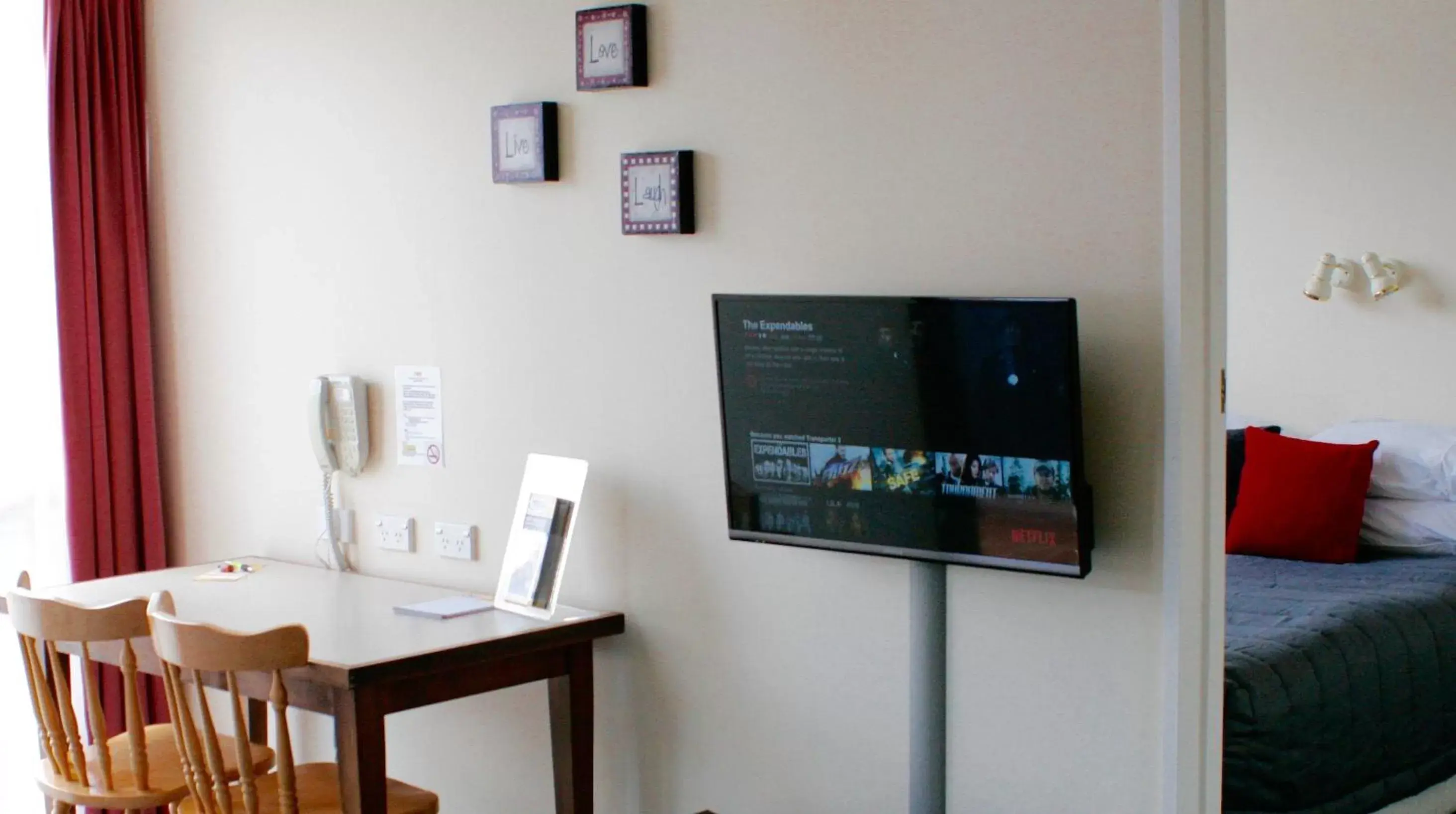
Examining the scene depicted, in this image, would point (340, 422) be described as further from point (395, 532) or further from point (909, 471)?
point (909, 471)

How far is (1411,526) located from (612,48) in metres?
2.98

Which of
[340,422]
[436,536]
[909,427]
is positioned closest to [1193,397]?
[909,427]

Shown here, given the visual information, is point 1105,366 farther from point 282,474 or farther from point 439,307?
point 282,474

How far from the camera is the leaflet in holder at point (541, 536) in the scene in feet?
10.2

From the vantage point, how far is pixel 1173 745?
7.82ft

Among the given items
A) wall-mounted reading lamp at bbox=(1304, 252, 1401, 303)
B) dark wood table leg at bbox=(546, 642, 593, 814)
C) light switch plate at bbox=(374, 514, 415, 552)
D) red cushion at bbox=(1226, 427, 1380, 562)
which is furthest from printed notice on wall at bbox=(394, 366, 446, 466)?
wall-mounted reading lamp at bbox=(1304, 252, 1401, 303)

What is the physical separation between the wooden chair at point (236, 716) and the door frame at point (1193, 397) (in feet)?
4.75

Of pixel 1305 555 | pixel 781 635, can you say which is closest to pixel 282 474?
pixel 781 635

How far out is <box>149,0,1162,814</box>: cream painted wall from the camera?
2.46 meters

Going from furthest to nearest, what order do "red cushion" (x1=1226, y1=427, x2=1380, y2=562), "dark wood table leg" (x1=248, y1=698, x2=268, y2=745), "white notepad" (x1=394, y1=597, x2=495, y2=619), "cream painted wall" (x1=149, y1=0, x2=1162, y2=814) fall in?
"red cushion" (x1=1226, y1=427, x2=1380, y2=562)
"dark wood table leg" (x1=248, y1=698, x2=268, y2=745)
"white notepad" (x1=394, y1=597, x2=495, y2=619)
"cream painted wall" (x1=149, y1=0, x2=1162, y2=814)

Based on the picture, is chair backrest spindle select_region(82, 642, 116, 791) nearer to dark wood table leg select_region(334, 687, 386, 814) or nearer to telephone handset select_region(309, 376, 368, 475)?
dark wood table leg select_region(334, 687, 386, 814)

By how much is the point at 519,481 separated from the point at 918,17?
55.1 inches

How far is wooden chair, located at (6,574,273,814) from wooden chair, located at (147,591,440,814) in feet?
0.28

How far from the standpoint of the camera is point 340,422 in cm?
371
